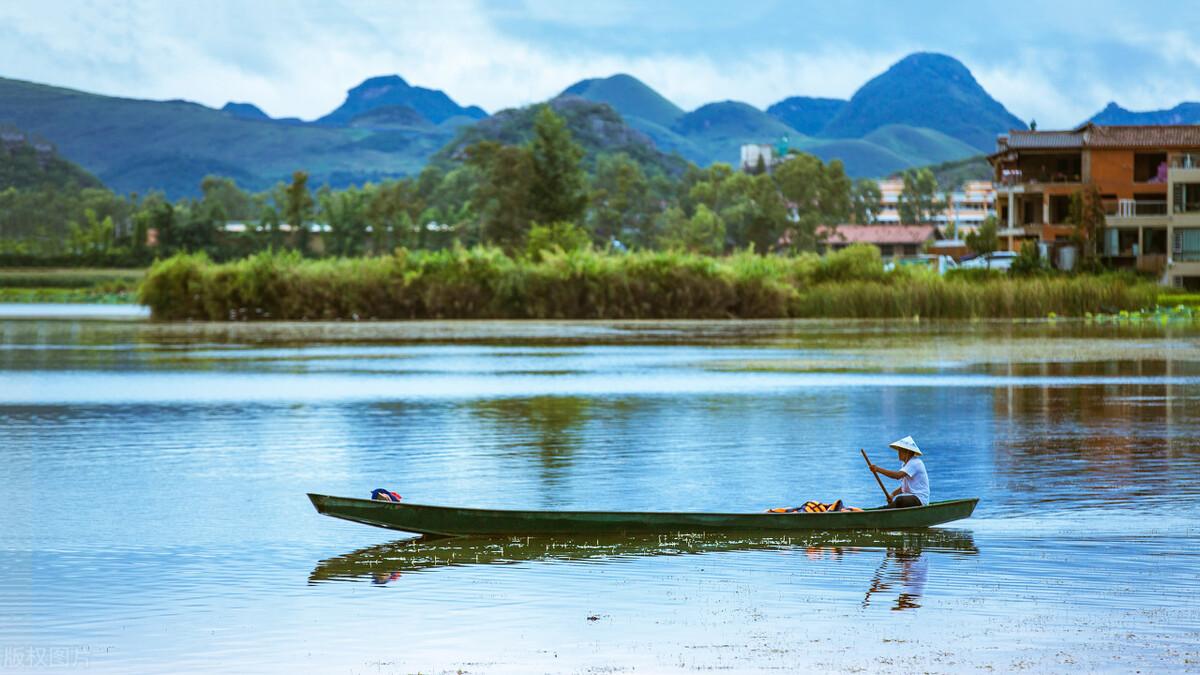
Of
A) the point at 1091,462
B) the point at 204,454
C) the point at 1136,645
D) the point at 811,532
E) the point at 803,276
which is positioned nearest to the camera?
the point at 1136,645

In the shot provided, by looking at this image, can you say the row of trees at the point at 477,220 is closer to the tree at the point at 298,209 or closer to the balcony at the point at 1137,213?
the tree at the point at 298,209

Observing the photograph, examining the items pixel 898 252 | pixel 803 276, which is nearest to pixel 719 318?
pixel 803 276

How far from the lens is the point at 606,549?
1570cm

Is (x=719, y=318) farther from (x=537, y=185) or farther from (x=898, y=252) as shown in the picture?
(x=898, y=252)

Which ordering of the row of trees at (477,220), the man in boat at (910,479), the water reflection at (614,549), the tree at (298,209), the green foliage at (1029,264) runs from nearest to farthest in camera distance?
the water reflection at (614,549), the man in boat at (910,479), the green foliage at (1029,264), the row of trees at (477,220), the tree at (298,209)

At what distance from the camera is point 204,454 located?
2509cm

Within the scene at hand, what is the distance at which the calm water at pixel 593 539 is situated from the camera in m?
11.7

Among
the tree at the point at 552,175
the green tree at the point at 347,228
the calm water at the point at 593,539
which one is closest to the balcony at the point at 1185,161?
the tree at the point at 552,175

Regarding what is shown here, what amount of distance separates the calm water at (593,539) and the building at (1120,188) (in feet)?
173

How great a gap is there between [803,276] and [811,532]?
225 feet

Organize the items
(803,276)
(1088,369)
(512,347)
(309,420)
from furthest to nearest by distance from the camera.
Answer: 1. (803,276)
2. (512,347)
3. (1088,369)
4. (309,420)

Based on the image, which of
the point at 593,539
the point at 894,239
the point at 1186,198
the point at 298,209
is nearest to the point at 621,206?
the point at 894,239

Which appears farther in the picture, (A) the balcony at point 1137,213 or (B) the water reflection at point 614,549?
(A) the balcony at point 1137,213

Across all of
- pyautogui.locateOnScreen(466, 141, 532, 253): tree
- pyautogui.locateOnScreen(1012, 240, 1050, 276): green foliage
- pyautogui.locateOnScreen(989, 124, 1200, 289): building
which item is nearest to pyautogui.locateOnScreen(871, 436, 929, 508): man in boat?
pyautogui.locateOnScreen(1012, 240, 1050, 276): green foliage
